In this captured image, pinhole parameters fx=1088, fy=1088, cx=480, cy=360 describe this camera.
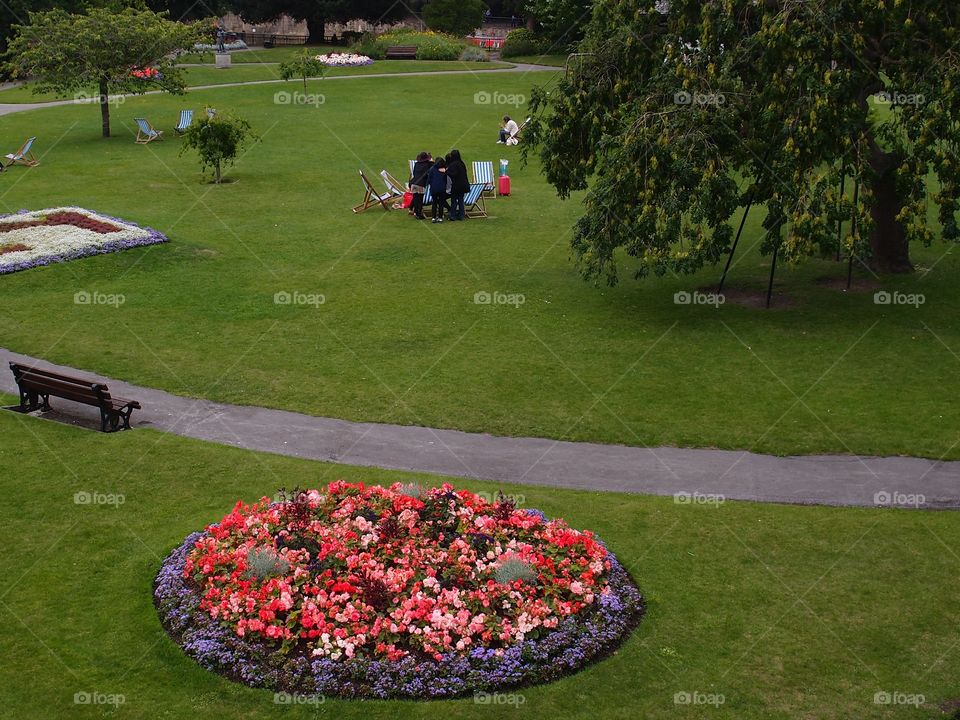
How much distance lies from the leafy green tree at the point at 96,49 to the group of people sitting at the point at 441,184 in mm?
16411

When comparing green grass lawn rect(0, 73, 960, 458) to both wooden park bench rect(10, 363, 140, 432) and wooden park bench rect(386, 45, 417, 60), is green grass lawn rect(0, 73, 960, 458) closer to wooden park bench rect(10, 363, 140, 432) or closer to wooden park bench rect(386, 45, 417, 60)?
wooden park bench rect(10, 363, 140, 432)

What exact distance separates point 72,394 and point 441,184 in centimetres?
1482

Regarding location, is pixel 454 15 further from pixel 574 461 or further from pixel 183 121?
pixel 574 461

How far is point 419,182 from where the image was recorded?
2980 cm

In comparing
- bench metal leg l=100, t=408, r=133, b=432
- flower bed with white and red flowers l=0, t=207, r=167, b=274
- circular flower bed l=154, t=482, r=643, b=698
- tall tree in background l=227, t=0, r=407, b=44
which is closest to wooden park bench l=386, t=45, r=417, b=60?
tall tree in background l=227, t=0, r=407, b=44

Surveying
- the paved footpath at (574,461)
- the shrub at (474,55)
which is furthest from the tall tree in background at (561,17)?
the paved footpath at (574,461)

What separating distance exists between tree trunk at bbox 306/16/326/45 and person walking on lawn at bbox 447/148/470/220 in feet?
178

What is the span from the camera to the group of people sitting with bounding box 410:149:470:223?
2880 centimetres

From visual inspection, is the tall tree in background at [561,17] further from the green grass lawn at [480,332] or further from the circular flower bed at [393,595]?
the circular flower bed at [393,595]

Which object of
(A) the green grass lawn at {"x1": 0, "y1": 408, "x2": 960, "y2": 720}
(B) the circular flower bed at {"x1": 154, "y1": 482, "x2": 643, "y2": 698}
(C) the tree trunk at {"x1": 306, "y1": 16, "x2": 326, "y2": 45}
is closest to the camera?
(A) the green grass lawn at {"x1": 0, "y1": 408, "x2": 960, "y2": 720}

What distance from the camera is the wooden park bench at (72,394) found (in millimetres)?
15734

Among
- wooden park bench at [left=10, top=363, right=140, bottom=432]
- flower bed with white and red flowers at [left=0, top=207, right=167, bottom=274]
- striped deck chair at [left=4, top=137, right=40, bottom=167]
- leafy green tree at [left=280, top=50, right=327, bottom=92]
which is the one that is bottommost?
striped deck chair at [left=4, top=137, right=40, bottom=167]

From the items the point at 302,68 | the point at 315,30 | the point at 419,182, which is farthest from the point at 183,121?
the point at 315,30

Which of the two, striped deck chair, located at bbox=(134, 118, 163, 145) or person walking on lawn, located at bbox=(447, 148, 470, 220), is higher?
person walking on lawn, located at bbox=(447, 148, 470, 220)
